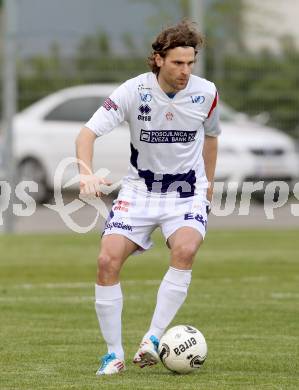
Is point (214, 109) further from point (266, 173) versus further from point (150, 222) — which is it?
point (266, 173)

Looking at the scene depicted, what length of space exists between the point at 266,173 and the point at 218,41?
2.63m

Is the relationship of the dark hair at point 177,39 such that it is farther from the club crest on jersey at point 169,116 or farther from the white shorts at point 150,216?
the white shorts at point 150,216

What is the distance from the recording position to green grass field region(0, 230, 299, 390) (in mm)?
8164

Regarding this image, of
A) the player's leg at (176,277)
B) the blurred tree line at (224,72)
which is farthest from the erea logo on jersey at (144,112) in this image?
the blurred tree line at (224,72)

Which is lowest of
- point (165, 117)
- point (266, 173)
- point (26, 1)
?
point (266, 173)

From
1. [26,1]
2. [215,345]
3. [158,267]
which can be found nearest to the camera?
[215,345]

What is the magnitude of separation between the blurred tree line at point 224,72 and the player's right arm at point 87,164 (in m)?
16.1

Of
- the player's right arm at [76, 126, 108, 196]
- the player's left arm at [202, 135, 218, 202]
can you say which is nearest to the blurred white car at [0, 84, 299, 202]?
the player's left arm at [202, 135, 218, 202]

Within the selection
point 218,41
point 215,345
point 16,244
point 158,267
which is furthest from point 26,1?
point 215,345

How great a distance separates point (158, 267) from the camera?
15.7 meters

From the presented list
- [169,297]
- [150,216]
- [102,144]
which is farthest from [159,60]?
[102,144]

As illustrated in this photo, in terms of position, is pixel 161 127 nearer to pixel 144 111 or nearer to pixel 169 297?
pixel 144 111

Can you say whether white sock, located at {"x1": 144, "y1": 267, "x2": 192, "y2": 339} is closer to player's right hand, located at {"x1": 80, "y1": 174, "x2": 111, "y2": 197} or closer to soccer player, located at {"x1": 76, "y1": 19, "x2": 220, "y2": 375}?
soccer player, located at {"x1": 76, "y1": 19, "x2": 220, "y2": 375}

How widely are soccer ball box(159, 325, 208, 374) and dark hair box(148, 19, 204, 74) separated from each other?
1.73 metres
